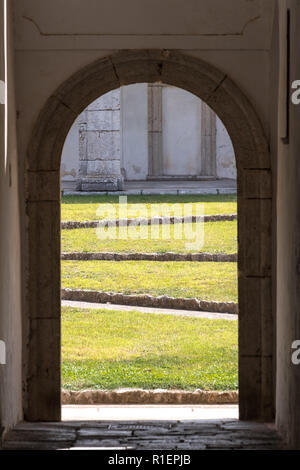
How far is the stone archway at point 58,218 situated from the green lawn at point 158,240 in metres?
8.14

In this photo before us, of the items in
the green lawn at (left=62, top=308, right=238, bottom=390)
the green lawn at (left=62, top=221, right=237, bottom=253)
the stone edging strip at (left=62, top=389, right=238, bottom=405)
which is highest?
the green lawn at (left=62, top=221, right=237, bottom=253)

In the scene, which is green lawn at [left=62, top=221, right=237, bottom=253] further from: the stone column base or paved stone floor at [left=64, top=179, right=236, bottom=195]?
the stone column base

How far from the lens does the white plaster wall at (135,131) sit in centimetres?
2592

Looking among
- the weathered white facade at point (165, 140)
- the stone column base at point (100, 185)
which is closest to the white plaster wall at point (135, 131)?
the weathered white facade at point (165, 140)

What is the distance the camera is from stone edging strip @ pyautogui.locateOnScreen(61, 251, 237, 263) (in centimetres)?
1464

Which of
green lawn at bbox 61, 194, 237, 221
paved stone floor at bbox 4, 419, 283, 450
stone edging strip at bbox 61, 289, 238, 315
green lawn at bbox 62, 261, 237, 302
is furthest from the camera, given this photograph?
green lawn at bbox 61, 194, 237, 221

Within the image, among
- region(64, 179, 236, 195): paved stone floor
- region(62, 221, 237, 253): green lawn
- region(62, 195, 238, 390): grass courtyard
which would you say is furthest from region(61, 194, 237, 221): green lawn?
region(62, 221, 237, 253): green lawn

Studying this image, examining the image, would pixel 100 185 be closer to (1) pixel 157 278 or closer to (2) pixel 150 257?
(2) pixel 150 257

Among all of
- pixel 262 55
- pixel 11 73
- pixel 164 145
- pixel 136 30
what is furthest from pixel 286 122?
pixel 164 145

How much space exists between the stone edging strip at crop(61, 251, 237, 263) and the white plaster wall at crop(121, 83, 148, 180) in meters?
11.1

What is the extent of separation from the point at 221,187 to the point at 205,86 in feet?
52.2

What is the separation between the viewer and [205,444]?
5.10m

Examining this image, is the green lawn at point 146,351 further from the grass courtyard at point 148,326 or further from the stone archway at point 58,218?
the stone archway at point 58,218

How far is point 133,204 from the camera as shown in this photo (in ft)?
61.9
